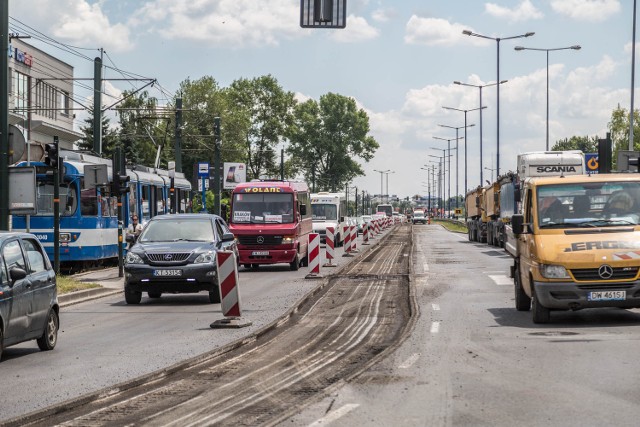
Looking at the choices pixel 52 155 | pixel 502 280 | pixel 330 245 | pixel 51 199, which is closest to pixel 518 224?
pixel 502 280

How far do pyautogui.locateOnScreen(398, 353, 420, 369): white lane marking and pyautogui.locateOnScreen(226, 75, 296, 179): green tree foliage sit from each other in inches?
4690

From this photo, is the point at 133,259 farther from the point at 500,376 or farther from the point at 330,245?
the point at 330,245

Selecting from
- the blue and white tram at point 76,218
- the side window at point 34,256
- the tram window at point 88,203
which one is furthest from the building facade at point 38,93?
the side window at point 34,256

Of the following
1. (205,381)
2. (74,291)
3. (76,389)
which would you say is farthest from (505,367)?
(74,291)

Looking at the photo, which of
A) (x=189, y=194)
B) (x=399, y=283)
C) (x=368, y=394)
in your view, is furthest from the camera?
(x=189, y=194)

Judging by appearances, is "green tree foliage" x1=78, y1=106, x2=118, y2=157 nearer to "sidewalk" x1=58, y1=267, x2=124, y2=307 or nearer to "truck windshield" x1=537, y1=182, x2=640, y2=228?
"sidewalk" x1=58, y1=267, x2=124, y2=307

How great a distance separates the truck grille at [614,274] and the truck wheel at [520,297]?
226cm

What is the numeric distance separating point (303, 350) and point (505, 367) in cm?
268

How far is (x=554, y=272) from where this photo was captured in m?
14.7

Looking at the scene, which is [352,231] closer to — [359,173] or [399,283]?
[399,283]

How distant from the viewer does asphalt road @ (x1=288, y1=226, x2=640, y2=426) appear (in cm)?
809

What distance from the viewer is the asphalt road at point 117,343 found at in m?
10.2

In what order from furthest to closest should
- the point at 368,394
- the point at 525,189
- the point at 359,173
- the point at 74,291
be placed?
the point at 359,173 < the point at 74,291 < the point at 525,189 < the point at 368,394

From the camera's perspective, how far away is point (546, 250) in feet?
49.1
